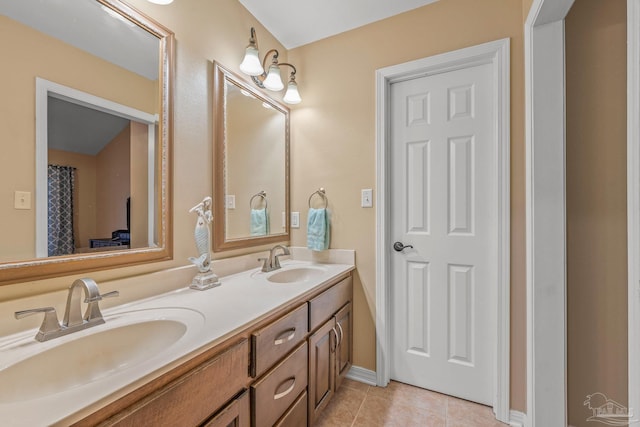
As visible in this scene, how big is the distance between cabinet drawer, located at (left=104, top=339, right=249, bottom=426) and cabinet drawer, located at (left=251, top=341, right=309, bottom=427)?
3.9 inches

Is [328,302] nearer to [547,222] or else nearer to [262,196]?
[262,196]

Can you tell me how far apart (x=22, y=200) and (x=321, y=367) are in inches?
52.9

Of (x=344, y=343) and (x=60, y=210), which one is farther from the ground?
(x=60, y=210)

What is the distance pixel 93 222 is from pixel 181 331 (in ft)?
1.75

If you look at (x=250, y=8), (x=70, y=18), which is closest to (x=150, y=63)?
(x=70, y=18)

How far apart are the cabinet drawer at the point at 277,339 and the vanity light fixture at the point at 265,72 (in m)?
1.32

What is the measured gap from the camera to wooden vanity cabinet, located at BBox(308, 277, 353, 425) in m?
1.30

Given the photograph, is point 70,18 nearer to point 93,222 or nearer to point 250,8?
point 93,222

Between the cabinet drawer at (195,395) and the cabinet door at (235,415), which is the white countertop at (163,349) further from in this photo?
the cabinet door at (235,415)

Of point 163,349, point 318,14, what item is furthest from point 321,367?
point 318,14

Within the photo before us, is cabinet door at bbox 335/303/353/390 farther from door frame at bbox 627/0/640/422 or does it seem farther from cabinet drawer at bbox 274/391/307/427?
door frame at bbox 627/0/640/422

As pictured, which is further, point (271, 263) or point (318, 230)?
point (318, 230)

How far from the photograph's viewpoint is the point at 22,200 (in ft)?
2.73

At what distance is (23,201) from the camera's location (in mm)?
834
